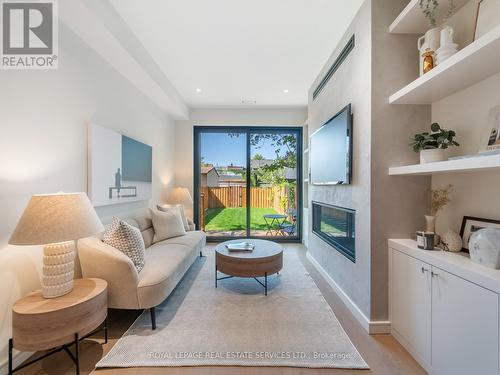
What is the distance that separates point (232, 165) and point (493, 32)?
4304 mm

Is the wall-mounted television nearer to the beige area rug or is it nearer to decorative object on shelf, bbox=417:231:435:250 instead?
decorative object on shelf, bbox=417:231:435:250

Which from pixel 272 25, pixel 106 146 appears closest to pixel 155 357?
pixel 106 146

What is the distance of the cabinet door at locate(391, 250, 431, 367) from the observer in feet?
5.24

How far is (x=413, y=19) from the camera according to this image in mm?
1808

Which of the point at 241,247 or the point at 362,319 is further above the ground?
the point at 241,247

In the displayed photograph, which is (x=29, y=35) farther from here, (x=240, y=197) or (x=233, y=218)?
(x=233, y=218)

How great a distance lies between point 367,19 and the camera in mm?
2037

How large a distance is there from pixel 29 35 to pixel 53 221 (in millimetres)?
1488

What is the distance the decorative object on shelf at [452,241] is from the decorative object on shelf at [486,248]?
0.21 m

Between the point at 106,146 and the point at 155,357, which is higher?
the point at 106,146

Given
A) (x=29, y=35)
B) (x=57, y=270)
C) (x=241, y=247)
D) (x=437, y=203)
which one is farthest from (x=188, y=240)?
(x=437, y=203)

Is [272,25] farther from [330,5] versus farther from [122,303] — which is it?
[122,303]

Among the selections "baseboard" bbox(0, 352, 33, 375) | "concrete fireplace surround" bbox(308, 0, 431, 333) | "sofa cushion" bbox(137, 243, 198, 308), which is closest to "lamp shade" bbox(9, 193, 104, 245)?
"sofa cushion" bbox(137, 243, 198, 308)

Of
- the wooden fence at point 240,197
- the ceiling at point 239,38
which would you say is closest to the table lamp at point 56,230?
the ceiling at point 239,38
